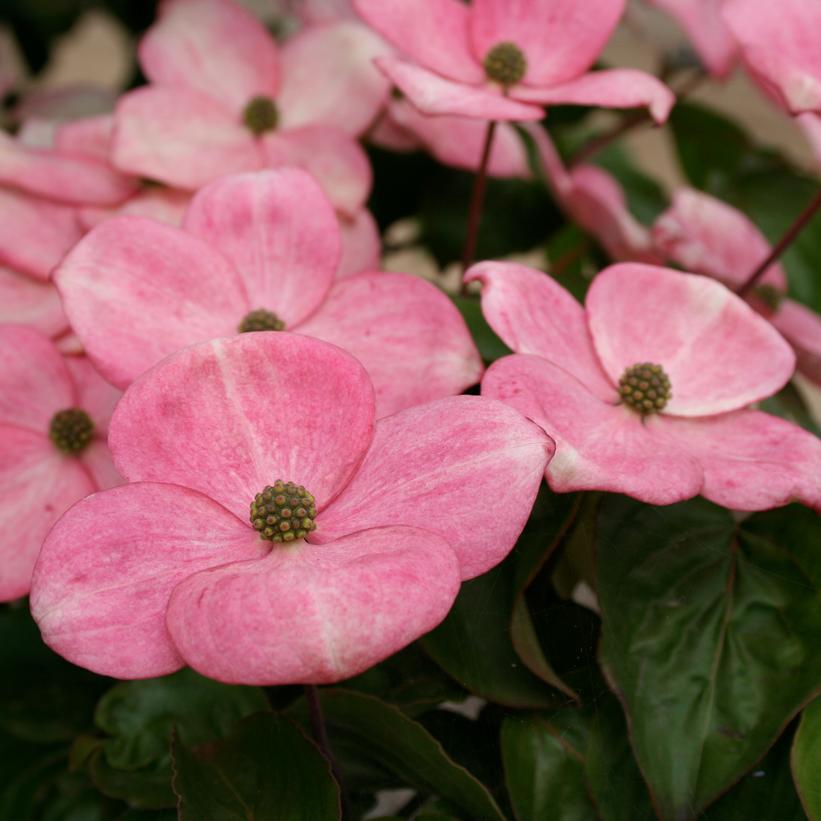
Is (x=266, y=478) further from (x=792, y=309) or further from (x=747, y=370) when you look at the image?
(x=792, y=309)

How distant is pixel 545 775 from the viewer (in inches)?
15.4

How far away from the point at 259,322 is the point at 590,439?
0.14 meters

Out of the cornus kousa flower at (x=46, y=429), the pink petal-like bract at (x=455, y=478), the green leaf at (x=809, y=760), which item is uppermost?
the pink petal-like bract at (x=455, y=478)

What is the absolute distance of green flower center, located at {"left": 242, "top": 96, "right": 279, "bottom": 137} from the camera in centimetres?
58

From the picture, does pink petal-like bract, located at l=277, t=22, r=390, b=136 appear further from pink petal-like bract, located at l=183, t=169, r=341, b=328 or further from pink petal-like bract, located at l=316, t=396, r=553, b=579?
pink petal-like bract, located at l=316, t=396, r=553, b=579

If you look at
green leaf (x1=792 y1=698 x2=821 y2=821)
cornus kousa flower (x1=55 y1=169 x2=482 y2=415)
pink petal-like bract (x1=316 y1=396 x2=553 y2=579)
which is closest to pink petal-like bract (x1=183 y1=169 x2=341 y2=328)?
cornus kousa flower (x1=55 y1=169 x2=482 y2=415)

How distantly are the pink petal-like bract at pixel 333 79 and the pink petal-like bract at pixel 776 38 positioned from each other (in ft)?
0.59

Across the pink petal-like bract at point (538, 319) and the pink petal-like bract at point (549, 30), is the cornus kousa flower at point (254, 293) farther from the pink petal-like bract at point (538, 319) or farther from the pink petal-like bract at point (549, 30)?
the pink petal-like bract at point (549, 30)

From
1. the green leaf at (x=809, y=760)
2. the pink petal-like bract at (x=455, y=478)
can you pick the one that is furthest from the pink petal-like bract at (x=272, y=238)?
the green leaf at (x=809, y=760)

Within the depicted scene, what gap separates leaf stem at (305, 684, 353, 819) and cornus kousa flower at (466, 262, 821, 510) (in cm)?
11

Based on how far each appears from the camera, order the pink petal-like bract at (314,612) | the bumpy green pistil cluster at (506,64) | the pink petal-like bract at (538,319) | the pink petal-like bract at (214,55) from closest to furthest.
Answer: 1. the pink petal-like bract at (314,612)
2. the pink petal-like bract at (538,319)
3. the bumpy green pistil cluster at (506,64)
4. the pink petal-like bract at (214,55)

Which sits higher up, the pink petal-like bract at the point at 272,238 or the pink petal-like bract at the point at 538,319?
the pink petal-like bract at the point at 538,319

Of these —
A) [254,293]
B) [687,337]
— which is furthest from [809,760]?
[254,293]

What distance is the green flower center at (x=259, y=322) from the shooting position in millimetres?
424
